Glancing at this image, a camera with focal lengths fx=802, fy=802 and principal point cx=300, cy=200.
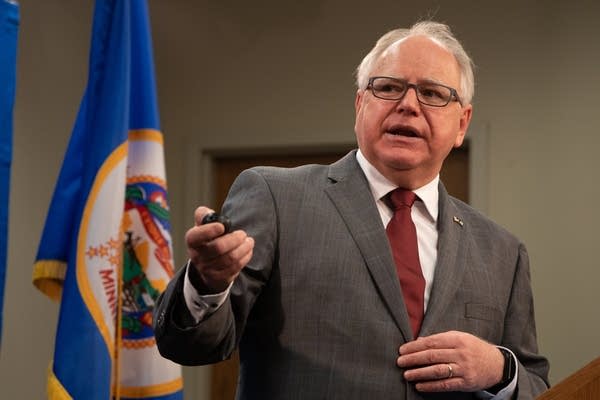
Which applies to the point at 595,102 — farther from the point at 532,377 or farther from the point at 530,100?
the point at 532,377

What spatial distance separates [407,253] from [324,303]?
0.66ft

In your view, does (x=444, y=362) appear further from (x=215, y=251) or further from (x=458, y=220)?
(x=215, y=251)

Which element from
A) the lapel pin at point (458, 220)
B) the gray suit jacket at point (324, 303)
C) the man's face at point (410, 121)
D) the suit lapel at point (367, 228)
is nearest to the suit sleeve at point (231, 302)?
the gray suit jacket at point (324, 303)

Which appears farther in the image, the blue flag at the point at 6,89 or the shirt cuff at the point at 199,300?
the blue flag at the point at 6,89

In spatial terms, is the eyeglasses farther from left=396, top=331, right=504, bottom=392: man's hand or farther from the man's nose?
left=396, top=331, right=504, bottom=392: man's hand

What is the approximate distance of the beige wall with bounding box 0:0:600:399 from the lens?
3.05 m

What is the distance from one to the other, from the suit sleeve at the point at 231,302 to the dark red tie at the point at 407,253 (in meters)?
0.24

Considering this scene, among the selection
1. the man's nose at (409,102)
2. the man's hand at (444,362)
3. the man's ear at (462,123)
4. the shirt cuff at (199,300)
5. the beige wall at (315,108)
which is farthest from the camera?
the beige wall at (315,108)

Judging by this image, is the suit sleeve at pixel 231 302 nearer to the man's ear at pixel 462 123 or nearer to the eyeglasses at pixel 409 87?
the eyeglasses at pixel 409 87

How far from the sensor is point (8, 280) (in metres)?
2.90

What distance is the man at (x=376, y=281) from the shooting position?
1343 mm

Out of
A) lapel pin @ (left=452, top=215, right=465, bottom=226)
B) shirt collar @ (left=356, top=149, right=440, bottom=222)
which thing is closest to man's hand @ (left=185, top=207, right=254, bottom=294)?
shirt collar @ (left=356, top=149, right=440, bottom=222)

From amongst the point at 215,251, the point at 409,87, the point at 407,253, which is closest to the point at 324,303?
the point at 407,253

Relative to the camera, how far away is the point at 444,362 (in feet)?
4.42
